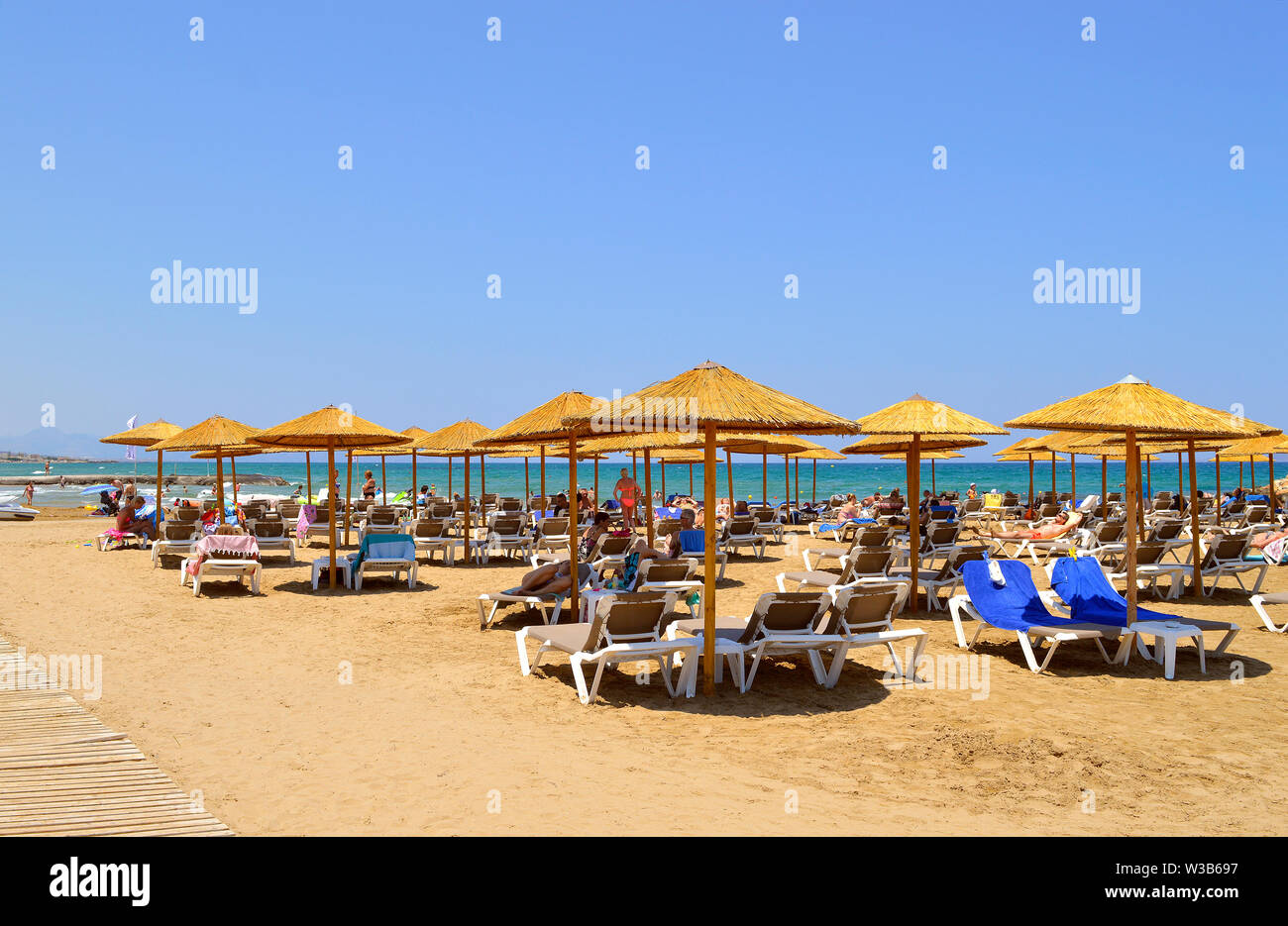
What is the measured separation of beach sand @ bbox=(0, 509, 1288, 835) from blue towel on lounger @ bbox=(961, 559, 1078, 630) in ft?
1.16

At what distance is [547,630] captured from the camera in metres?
6.88

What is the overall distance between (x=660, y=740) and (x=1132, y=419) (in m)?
4.77

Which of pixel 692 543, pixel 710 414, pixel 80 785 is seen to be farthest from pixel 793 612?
pixel 692 543

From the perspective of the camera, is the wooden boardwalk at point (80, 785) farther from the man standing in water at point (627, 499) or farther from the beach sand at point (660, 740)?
the man standing in water at point (627, 499)

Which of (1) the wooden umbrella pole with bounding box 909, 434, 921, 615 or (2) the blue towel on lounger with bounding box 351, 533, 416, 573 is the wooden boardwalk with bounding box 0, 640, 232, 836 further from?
(1) the wooden umbrella pole with bounding box 909, 434, 921, 615

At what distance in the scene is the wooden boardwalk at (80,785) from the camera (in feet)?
11.7

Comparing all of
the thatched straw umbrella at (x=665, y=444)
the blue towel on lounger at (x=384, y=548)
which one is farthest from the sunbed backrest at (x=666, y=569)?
the blue towel on lounger at (x=384, y=548)

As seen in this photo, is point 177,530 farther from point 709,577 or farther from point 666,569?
point 709,577

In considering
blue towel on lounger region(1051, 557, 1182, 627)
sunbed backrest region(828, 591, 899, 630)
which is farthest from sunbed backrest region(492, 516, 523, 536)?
blue towel on lounger region(1051, 557, 1182, 627)

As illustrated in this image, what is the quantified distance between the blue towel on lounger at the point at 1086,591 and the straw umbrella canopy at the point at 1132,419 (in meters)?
0.21

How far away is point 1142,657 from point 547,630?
4667 mm

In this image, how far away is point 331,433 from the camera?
10.9 metres

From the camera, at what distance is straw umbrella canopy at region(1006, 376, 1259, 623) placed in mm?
7246
